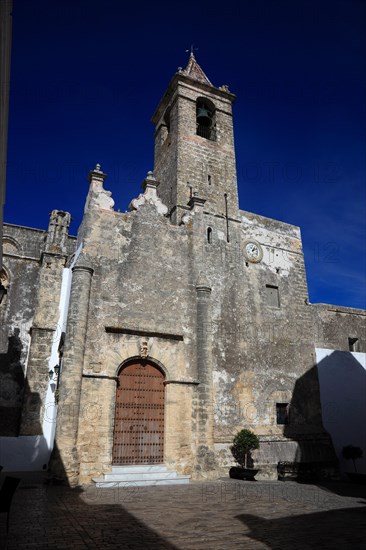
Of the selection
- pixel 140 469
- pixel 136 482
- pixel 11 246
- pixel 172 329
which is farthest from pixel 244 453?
pixel 11 246

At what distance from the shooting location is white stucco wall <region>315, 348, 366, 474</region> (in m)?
16.8

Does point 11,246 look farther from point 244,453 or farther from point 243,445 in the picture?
point 244,453

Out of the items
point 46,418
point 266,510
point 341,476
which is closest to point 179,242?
point 46,418

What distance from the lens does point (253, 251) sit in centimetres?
1759

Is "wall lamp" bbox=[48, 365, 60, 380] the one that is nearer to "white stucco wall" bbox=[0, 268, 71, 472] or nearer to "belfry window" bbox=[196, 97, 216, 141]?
"white stucco wall" bbox=[0, 268, 71, 472]

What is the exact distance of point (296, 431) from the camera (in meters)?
15.5

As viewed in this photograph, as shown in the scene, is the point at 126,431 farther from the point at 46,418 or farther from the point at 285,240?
the point at 285,240

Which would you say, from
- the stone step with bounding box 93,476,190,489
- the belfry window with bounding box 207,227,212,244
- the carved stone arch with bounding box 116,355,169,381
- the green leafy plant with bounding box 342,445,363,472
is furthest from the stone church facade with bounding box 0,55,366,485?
the green leafy plant with bounding box 342,445,363,472

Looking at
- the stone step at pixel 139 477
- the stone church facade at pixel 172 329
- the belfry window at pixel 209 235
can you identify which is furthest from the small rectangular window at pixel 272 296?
the stone step at pixel 139 477

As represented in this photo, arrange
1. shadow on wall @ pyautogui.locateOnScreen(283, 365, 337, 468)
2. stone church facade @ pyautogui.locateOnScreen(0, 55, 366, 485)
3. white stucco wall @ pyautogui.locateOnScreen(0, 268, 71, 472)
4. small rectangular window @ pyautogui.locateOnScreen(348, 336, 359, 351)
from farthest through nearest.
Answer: small rectangular window @ pyautogui.locateOnScreen(348, 336, 359, 351), shadow on wall @ pyautogui.locateOnScreen(283, 365, 337, 468), white stucco wall @ pyautogui.locateOnScreen(0, 268, 71, 472), stone church facade @ pyautogui.locateOnScreen(0, 55, 366, 485)

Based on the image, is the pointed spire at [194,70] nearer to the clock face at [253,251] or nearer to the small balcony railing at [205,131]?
the small balcony railing at [205,131]

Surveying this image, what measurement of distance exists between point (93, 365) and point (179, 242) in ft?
19.2

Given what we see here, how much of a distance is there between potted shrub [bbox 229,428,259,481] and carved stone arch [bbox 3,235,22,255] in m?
12.7

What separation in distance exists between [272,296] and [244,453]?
6.94m
